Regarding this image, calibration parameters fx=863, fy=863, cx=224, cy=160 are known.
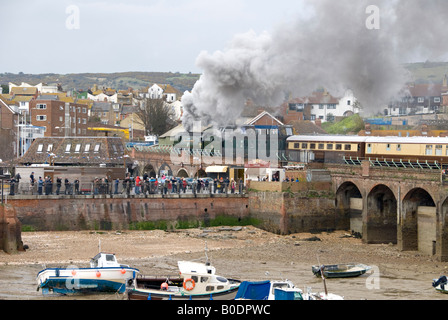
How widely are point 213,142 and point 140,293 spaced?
53200 mm

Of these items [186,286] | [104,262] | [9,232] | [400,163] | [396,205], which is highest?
[400,163]

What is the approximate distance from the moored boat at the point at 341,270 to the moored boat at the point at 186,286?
10210 millimetres

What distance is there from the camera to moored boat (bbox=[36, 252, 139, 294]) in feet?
160

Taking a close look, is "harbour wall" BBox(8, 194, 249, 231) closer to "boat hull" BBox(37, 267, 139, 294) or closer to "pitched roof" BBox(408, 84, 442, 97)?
"boat hull" BBox(37, 267, 139, 294)

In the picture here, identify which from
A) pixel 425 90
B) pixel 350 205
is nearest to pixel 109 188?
pixel 350 205

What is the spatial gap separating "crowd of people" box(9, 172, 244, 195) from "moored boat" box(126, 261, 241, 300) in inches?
1109

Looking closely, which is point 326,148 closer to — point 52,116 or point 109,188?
point 109,188

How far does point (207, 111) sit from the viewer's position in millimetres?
93938

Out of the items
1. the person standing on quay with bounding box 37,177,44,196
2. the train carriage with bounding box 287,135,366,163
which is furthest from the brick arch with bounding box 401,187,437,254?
the person standing on quay with bounding box 37,177,44,196

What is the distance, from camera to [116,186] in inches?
2972

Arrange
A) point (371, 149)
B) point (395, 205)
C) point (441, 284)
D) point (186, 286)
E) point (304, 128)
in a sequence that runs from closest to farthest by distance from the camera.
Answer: point (186, 286) < point (441, 284) < point (395, 205) < point (371, 149) < point (304, 128)

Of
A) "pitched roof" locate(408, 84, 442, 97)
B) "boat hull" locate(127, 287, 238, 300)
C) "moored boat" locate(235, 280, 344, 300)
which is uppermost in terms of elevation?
"pitched roof" locate(408, 84, 442, 97)

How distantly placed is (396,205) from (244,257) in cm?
1858

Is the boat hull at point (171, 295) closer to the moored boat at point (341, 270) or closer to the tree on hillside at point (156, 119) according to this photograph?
the moored boat at point (341, 270)
